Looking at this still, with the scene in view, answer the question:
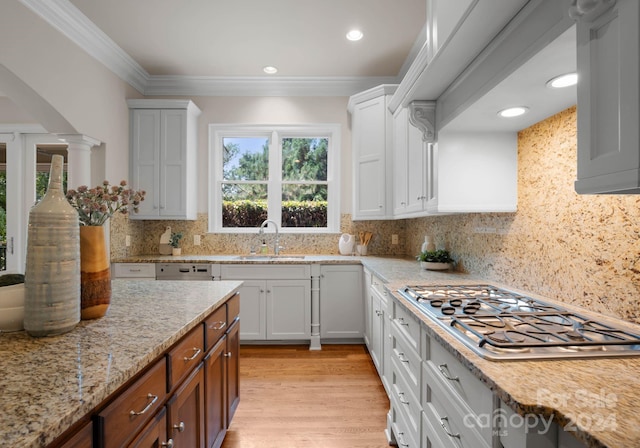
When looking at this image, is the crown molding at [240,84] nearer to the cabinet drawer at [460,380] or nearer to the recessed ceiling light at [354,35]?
the recessed ceiling light at [354,35]

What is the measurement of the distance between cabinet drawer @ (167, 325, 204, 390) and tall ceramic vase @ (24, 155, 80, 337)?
34cm

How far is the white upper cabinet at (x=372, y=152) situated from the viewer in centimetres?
345

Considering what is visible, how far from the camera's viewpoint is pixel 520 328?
3.68 ft

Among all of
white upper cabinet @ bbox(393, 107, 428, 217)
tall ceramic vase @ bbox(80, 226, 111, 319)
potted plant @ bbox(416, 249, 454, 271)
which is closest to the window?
white upper cabinet @ bbox(393, 107, 428, 217)

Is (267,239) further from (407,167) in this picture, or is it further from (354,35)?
(354,35)

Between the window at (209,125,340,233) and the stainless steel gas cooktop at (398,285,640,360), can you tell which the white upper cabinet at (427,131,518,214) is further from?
the window at (209,125,340,233)

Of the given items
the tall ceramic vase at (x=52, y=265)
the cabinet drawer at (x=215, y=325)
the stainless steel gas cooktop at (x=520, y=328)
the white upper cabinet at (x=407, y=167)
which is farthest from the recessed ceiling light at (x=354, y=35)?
the tall ceramic vase at (x=52, y=265)

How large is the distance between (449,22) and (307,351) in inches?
116

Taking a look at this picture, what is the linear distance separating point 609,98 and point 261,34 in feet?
9.37

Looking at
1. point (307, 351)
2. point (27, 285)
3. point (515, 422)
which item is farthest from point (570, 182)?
point (307, 351)

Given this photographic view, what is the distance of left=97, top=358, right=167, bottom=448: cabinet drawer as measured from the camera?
2.58 ft

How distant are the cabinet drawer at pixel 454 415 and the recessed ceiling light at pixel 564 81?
1.13 metres

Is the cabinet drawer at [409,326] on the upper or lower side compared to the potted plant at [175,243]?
lower

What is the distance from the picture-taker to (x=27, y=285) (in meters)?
0.99
